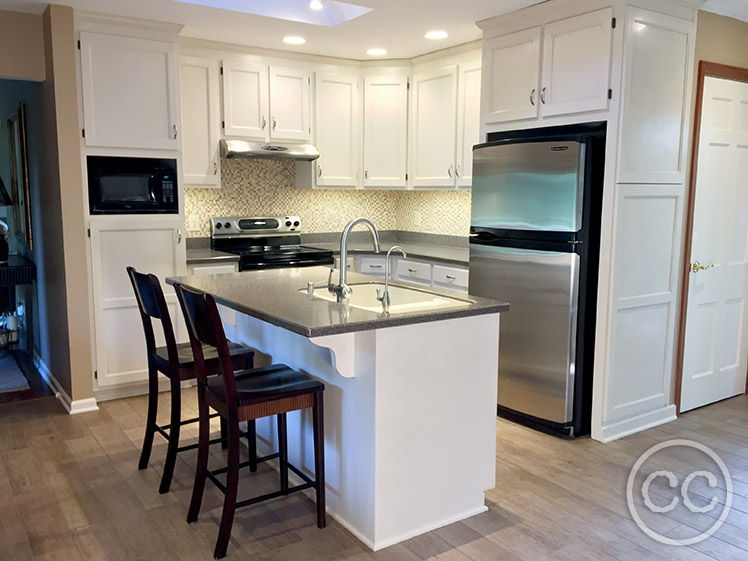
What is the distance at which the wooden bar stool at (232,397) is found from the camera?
232 cm

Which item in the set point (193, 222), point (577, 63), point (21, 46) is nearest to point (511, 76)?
point (577, 63)

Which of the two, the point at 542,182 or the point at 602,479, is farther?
the point at 542,182

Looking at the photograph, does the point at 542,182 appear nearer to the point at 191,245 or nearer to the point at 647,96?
the point at 647,96

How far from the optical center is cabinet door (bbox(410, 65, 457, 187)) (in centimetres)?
471

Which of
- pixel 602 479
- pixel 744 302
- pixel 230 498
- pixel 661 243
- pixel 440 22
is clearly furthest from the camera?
pixel 744 302

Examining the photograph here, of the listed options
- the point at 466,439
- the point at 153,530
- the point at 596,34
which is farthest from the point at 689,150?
the point at 153,530

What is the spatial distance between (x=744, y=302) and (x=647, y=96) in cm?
177

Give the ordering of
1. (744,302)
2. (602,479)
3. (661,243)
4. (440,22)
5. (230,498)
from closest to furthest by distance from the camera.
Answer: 1. (230,498)
2. (602,479)
3. (661,243)
4. (440,22)
5. (744,302)

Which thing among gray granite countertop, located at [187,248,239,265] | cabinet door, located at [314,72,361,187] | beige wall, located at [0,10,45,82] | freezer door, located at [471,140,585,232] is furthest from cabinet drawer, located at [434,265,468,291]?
beige wall, located at [0,10,45,82]

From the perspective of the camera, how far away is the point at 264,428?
3.33m

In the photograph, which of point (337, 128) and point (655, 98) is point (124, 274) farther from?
point (655, 98)

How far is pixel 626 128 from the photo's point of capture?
3.27m

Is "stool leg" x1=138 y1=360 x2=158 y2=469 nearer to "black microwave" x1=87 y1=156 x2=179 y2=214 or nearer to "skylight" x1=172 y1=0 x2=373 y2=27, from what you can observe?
"black microwave" x1=87 y1=156 x2=179 y2=214

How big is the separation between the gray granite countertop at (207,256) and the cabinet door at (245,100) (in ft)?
2.84
